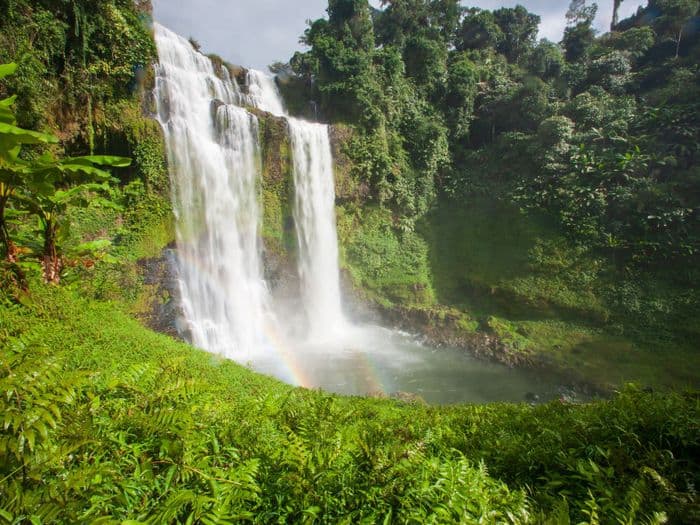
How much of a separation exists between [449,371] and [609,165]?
1365 cm

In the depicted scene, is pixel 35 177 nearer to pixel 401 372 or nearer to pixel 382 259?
pixel 401 372

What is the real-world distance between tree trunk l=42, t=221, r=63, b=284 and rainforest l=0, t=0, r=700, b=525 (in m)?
0.03

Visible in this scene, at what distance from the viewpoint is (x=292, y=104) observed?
18.6m

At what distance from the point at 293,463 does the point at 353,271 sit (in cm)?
1625

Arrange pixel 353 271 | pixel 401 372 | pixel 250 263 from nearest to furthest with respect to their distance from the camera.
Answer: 1. pixel 401 372
2. pixel 250 263
3. pixel 353 271

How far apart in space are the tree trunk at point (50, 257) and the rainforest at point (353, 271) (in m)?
0.03

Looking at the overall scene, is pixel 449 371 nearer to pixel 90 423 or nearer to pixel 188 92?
pixel 90 423

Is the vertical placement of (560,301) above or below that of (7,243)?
below

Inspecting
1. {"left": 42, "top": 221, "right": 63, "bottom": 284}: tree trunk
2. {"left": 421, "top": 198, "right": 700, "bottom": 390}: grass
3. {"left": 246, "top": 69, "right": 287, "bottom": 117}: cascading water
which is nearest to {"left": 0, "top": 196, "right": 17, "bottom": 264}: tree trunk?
{"left": 42, "top": 221, "right": 63, "bottom": 284}: tree trunk

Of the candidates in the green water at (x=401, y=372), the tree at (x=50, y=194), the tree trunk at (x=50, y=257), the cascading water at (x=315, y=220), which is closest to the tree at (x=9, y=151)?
the tree at (x=50, y=194)

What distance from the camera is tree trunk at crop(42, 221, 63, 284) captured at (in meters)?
5.11

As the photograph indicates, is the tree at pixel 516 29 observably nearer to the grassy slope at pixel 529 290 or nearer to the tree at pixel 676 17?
the tree at pixel 676 17

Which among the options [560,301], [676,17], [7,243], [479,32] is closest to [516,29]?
[479,32]

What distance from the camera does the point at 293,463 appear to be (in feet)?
5.96
